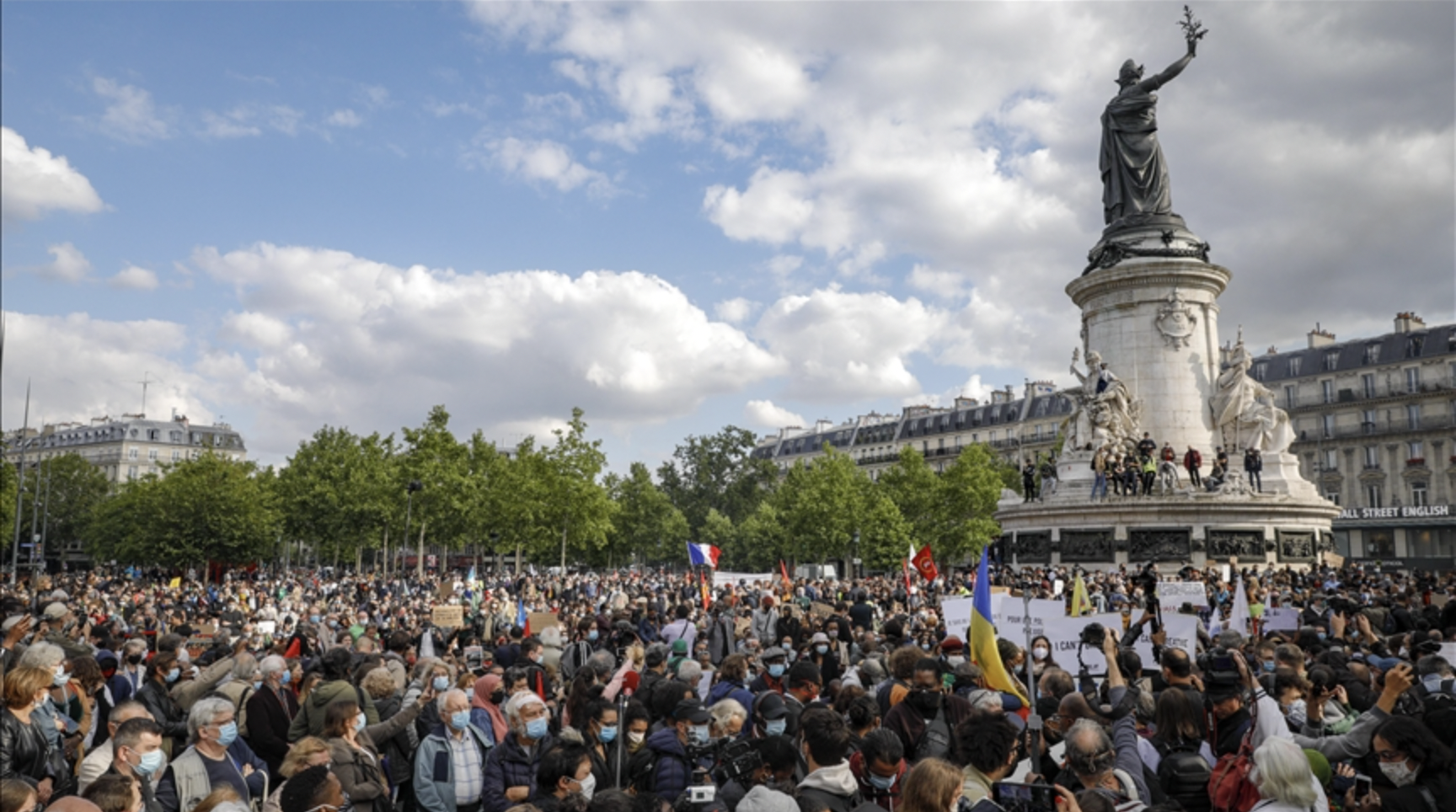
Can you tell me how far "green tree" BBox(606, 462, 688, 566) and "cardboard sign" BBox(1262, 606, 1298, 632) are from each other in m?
79.9

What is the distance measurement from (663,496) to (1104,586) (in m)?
74.9

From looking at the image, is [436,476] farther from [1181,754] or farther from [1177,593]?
[1181,754]

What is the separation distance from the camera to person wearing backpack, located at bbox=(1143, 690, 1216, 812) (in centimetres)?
619

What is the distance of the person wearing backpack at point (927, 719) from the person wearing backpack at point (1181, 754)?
123cm

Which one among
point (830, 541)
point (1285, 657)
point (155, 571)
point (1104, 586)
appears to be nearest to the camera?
point (1285, 657)

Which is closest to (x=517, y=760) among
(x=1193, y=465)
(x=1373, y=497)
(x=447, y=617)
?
(x=447, y=617)

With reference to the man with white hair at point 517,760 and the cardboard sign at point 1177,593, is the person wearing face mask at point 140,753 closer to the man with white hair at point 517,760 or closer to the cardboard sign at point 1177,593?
the man with white hair at point 517,760

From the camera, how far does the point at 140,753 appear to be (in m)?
5.98

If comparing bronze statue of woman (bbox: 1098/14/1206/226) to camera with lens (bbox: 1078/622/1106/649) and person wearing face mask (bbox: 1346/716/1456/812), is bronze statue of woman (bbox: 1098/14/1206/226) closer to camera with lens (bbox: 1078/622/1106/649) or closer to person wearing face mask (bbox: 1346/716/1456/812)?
camera with lens (bbox: 1078/622/1106/649)

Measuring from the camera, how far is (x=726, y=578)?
1487 inches

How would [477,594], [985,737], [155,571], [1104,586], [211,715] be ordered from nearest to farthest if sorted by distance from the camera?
[985,737] → [211,715] → [1104,586] → [477,594] → [155,571]

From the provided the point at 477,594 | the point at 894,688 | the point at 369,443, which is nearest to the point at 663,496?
the point at 369,443

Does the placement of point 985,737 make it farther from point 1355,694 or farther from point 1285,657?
point 1355,694

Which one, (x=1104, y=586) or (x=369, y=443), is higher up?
(x=369, y=443)
